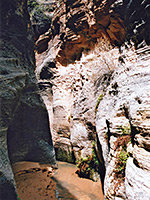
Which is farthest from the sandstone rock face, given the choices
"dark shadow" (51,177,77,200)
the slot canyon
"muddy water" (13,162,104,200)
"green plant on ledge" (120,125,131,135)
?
"green plant on ledge" (120,125,131,135)

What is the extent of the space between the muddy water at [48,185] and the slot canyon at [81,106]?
0.03m

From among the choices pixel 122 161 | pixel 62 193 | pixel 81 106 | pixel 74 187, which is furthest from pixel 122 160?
pixel 81 106

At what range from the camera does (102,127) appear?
433cm

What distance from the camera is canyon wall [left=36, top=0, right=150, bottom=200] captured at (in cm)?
280

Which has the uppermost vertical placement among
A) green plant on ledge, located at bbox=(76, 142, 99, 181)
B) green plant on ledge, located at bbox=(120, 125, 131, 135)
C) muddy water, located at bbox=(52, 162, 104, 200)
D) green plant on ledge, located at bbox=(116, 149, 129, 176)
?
green plant on ledge, located at bbox=(120, 125, 131, 135)

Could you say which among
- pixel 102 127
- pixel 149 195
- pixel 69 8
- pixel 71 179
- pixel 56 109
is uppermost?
pixel 69 8

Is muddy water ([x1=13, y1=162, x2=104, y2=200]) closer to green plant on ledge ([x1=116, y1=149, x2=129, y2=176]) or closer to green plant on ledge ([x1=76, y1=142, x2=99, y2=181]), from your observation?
green plant on ledge ([x1=76, y1=142, x2=99, y2=181])

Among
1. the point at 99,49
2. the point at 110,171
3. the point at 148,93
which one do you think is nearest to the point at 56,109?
the point at 99,49

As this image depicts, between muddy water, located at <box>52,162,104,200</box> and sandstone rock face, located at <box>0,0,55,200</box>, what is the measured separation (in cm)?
73

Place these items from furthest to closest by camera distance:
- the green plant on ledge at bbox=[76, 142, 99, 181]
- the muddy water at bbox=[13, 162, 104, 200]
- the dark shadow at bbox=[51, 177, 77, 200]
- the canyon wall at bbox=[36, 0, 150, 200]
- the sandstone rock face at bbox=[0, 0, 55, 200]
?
1. the green plant on ledge at bbox=[76, 142, 99, 181]
2. the dark shadow at bbox=[51, 177, 77, 200]
3. the muddy water at bbox=[13, 162, 104, 200]
4. the sandstone rock face at bbox=[0, 0, 55, 200]
5. the canyon wall at bbox=[36, 0, 150, 200]

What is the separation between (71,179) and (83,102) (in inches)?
121

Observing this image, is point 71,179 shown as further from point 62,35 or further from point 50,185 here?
point 62,35

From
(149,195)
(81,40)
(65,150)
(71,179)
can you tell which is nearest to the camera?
(149,195)

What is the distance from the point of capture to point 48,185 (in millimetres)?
4359
